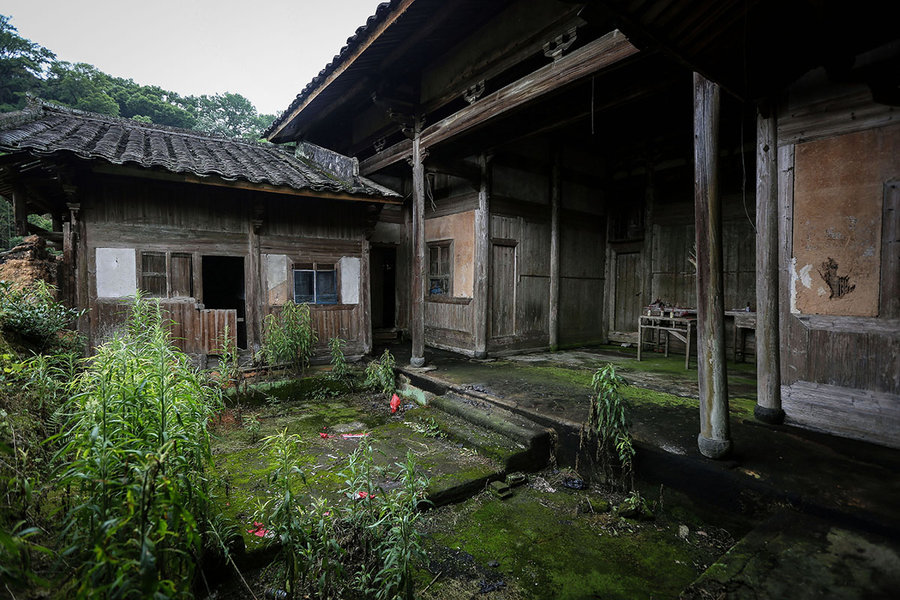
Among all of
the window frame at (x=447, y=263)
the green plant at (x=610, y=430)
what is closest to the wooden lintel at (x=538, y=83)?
the window frame at (x=447, y=263)

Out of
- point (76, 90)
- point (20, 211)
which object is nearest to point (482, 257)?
point (20, 211)

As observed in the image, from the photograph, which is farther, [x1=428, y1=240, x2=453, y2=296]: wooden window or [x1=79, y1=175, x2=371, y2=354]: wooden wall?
[x1=428, y1=240, x2=453, y2=296]: wooden window

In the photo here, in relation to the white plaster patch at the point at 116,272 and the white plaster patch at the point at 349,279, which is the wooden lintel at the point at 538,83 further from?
the white plaster patch at the point at 116,272

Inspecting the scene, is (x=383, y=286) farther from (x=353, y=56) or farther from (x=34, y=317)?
(x=34, y=317)

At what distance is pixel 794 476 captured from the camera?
3.01 m

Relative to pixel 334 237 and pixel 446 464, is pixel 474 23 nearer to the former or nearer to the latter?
pixel 334 237

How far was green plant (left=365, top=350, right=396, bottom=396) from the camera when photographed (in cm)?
657

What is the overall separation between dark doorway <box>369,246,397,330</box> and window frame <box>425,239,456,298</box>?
1600mm

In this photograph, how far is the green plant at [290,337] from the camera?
262 inches

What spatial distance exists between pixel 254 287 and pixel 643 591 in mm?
6868

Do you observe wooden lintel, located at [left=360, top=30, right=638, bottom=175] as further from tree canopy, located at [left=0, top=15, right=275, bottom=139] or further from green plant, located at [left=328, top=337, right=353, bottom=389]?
tree canopy, located at [left=0, top=15, right=275, bottom=139]

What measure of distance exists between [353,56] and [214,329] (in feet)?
15.6

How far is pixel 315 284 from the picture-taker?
25.4 ft

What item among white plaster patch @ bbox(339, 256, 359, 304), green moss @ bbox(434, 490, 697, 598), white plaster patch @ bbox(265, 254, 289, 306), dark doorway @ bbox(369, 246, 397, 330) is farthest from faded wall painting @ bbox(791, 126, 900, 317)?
dark doorway @ bbox(369, 246, 397, 330)
